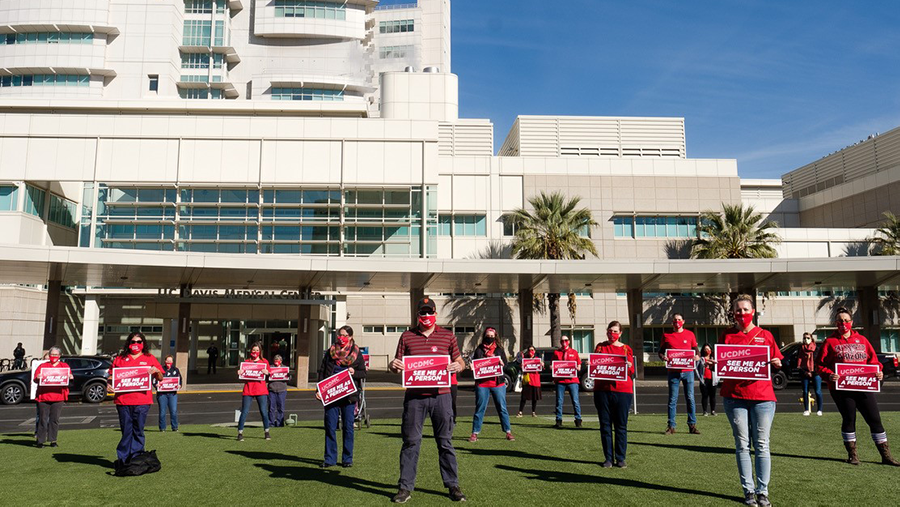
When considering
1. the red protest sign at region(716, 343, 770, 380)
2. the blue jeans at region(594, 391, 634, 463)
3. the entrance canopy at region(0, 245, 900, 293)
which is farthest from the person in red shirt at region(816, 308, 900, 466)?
the entrance canopy at region(0, 245, 900, 293)

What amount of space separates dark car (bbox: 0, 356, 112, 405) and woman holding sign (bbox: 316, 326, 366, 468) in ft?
52.0

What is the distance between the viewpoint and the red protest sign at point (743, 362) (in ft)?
22.8

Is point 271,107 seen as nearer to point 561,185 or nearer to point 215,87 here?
point 215,87

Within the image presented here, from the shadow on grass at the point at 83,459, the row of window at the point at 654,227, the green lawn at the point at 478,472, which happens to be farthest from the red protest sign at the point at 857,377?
the row of window at the point at 654,227

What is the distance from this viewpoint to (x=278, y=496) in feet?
24.1

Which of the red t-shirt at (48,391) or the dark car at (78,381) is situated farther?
the dark car at (78,381)

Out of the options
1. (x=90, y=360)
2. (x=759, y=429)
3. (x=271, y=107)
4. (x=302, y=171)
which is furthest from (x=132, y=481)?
(x=271, y=107)

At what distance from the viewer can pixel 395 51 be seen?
73062mm

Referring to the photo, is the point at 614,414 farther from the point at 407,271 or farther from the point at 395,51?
the point at 395,51

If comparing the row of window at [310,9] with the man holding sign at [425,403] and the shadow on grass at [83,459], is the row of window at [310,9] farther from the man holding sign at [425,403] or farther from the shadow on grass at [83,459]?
the man holding sign at [425,403]

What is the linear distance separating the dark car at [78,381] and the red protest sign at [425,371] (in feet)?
60.5

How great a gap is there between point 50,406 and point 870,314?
3401 cm

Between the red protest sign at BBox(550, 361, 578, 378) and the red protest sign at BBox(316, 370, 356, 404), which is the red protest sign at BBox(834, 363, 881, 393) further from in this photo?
the red protest sign at BBox(316, 370, 356, 404)

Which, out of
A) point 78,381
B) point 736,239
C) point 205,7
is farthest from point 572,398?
point 205,7
